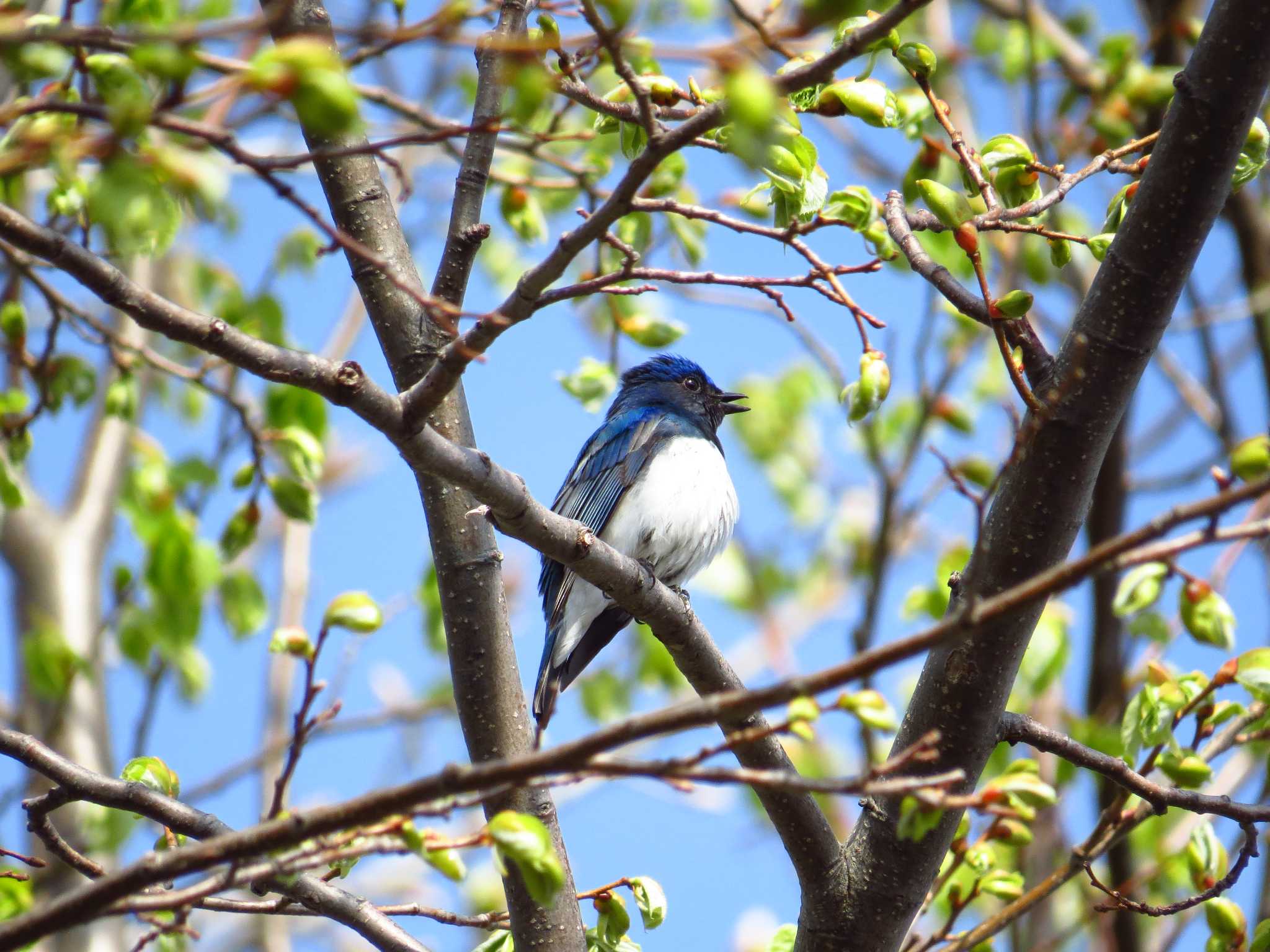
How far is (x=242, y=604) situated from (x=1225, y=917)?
12.1 ft

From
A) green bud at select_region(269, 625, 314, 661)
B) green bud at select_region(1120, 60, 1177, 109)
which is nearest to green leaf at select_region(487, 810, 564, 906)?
green bud at select_region(269, 625, 314, 661)

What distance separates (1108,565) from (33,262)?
4.10 meters

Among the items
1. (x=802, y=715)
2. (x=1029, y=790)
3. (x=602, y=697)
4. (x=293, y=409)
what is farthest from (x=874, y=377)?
(x=602, y=697)

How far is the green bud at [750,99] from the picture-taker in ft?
4.81

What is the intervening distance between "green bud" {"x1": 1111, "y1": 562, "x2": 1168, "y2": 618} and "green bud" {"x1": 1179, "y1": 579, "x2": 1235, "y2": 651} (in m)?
0.06

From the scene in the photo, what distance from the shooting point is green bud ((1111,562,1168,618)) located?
9.10ft

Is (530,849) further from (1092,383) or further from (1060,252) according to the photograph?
(1060,252)

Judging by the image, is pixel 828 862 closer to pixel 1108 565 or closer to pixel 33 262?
pixel 1108 565

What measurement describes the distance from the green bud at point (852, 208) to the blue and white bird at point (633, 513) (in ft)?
9.17

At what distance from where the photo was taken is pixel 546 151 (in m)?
5.09

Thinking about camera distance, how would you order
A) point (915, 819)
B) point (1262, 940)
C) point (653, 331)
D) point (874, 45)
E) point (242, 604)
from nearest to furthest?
point (915, 819) → point (874, 45) → point (1262, 940) → point (653, 331) → point (242, 604)

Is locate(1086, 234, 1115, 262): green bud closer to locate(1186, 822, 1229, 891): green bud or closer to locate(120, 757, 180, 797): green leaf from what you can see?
locate(1186, 822, 1229, 891): green bud

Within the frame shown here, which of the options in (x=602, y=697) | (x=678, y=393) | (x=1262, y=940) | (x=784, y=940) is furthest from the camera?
(x=602, y=697)

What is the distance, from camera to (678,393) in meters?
6.71
